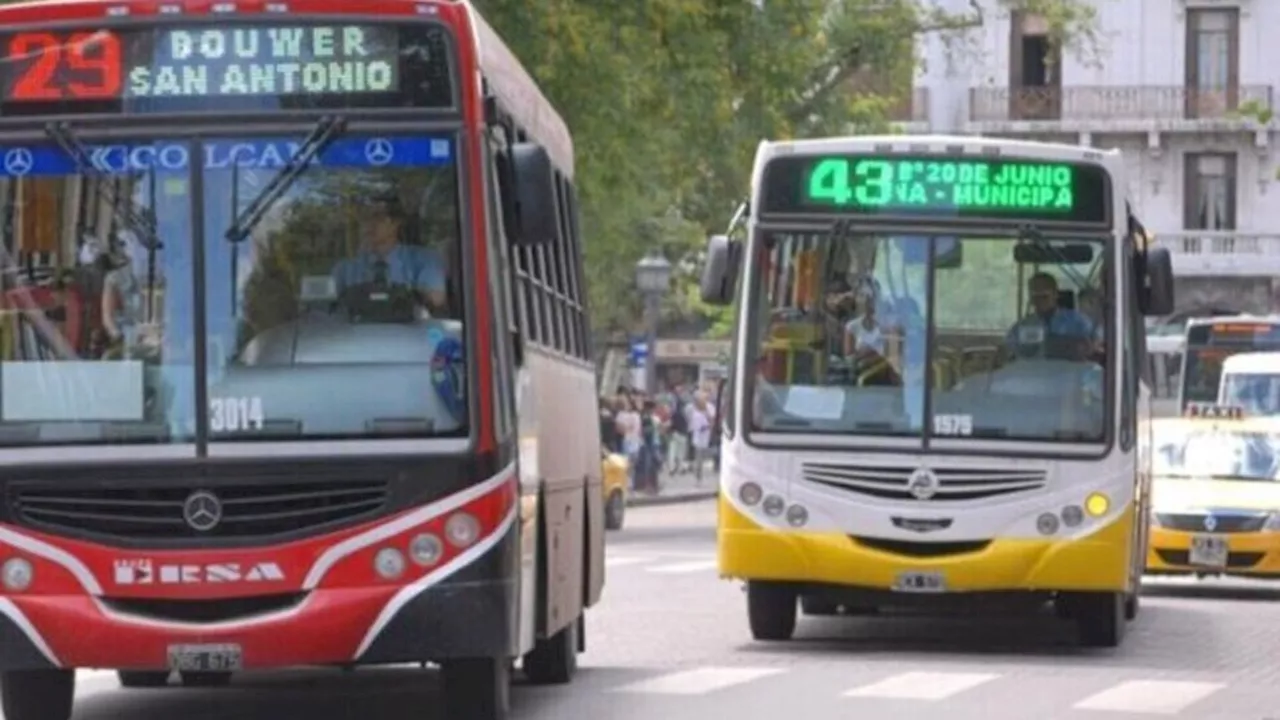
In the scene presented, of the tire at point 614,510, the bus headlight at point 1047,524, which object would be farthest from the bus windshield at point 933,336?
the tire at point 614,510

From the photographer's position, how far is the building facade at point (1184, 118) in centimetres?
7738

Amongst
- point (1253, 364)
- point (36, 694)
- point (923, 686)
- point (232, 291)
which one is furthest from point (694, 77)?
point (232, 291)

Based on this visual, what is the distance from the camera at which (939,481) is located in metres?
19.8

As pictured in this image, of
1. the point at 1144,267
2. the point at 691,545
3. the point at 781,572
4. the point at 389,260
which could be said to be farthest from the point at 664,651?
the point at 691,545

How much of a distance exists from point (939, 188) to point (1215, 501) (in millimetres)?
8691

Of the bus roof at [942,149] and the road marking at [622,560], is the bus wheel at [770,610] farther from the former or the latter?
the road marking at [622,560]

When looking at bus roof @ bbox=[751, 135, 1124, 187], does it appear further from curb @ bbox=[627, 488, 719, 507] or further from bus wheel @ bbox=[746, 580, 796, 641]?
curb @ bbox=[627, 488, 719, 507]

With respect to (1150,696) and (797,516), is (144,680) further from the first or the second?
(1150,696)

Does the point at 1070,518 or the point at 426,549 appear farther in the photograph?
the point at 1070,518

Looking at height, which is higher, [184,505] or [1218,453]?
[184,505]

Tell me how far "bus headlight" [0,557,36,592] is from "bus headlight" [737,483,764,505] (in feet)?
23.9

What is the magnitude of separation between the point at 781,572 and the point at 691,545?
66.2 feet

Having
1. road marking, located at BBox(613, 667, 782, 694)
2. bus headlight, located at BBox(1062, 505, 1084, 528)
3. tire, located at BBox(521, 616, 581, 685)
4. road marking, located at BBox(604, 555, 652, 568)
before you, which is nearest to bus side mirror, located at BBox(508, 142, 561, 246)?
tire, located at BBox(521, 616, 581, 685)

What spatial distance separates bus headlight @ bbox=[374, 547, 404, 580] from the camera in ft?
43.9
